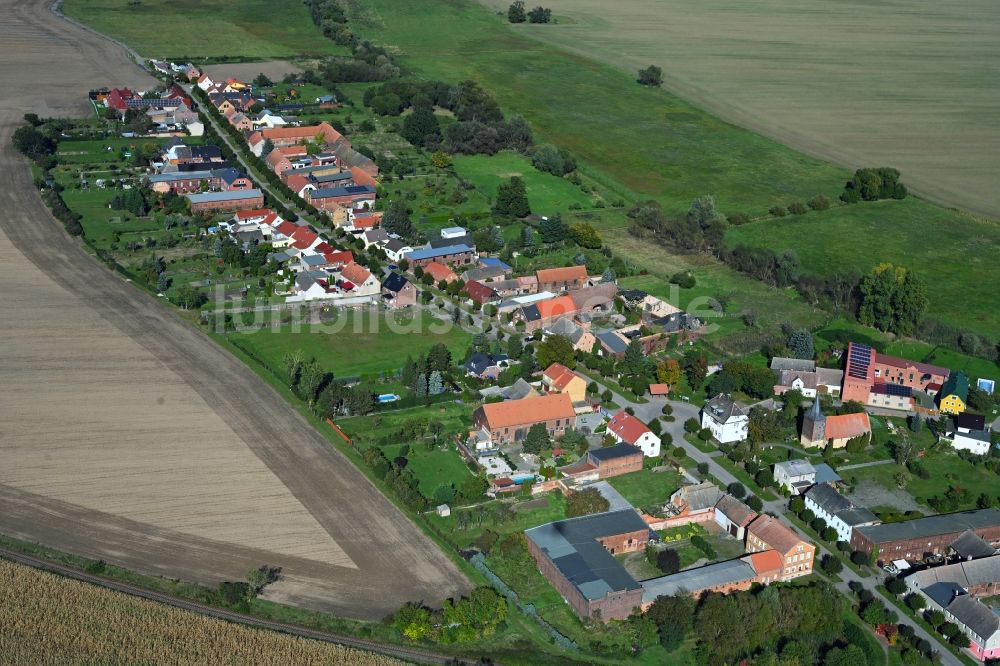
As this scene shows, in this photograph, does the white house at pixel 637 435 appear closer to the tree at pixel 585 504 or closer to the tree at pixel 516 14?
the tree at pixel 585 504

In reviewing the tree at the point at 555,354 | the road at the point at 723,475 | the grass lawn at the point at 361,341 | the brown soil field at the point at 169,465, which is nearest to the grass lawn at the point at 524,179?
the grass lawn at the point at 361,341

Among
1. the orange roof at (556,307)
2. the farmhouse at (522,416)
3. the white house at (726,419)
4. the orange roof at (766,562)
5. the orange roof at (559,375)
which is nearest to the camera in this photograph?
the orange roof at (766,562)

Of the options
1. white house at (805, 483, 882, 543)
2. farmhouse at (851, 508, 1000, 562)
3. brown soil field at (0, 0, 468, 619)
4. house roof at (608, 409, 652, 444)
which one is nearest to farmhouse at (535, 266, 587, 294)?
house roof at (608, 409, 652, 444)

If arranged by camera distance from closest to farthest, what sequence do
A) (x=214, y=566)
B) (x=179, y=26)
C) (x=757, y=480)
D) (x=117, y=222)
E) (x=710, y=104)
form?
(x=214, y=566)
(x=757, y=480)
(x=117, y=222)
(x=710, y=104)
(x=179, y=26)

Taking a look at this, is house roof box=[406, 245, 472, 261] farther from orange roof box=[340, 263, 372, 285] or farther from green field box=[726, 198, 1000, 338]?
green field box=[726, 198, 1000, 338]

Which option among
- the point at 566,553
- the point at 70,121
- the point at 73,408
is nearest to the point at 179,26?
the point at 70,121

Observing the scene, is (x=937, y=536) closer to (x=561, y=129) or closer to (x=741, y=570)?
(x=741, y=570)
